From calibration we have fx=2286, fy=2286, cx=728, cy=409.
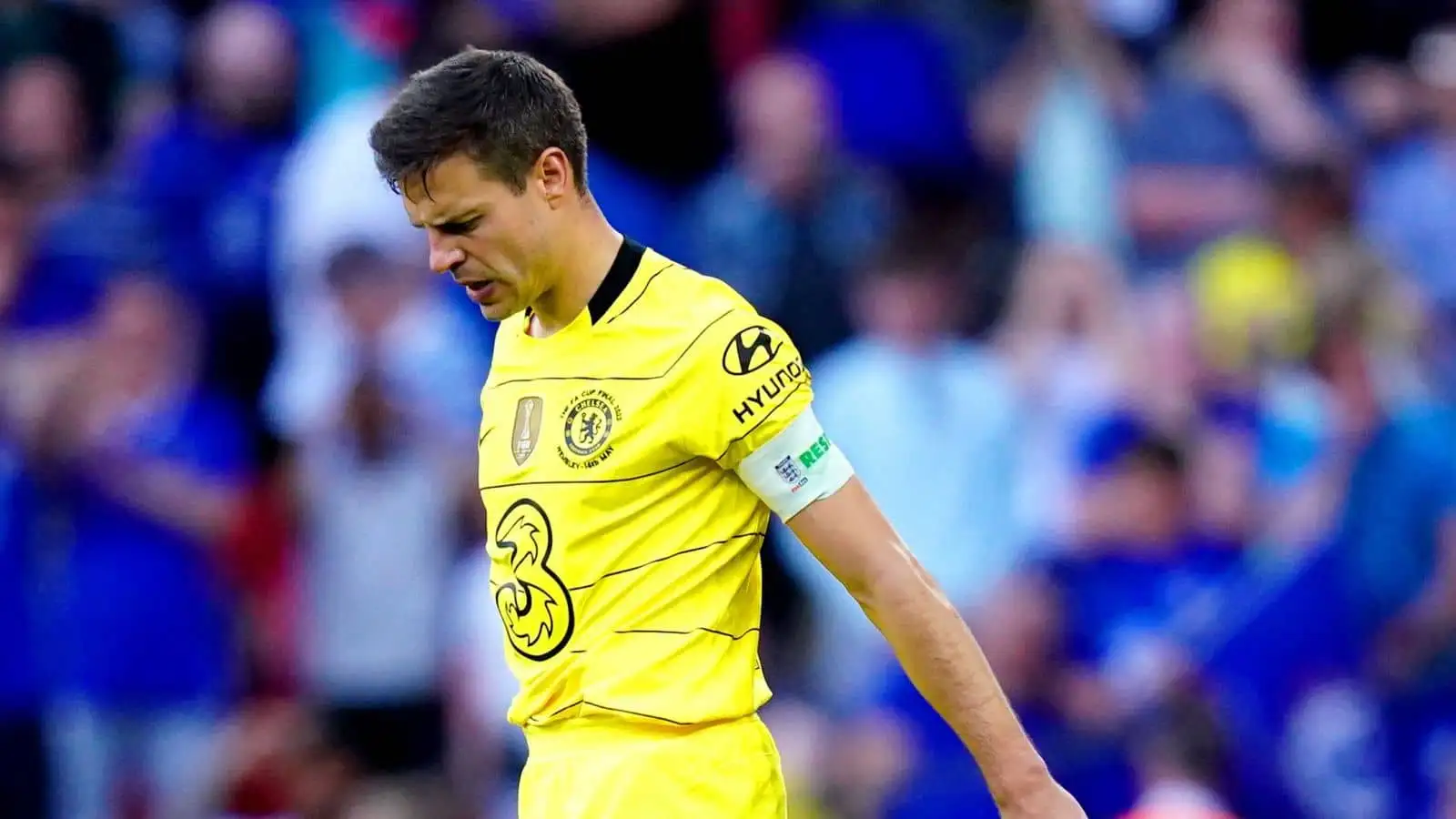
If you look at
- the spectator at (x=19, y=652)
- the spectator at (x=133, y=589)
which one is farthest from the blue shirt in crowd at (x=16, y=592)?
the spectator at (x=133, y=589)

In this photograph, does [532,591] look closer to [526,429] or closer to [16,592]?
[526,429]

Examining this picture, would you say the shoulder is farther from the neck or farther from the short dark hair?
the short dark hair

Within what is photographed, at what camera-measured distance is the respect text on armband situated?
399cm

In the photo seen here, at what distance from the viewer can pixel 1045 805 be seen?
154 inches

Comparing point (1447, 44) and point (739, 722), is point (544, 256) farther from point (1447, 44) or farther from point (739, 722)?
point (1447, 44)

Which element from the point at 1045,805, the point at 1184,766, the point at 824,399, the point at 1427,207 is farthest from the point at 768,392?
the point at 1427,207

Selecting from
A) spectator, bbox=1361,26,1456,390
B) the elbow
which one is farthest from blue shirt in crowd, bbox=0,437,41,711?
spectator, bbox=1361,26,1456,390

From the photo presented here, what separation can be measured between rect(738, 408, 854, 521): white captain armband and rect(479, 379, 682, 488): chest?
0.16 meters

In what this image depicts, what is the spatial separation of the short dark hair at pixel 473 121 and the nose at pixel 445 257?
0.12 m

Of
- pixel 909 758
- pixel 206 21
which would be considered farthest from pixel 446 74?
pixel 206 21

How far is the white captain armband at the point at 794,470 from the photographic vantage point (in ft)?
13.2

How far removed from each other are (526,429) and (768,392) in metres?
0.48

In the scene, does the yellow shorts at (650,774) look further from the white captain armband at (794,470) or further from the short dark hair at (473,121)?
the short dark hair at (473,121)

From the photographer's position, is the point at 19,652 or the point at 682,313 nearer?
the point at 682,313
